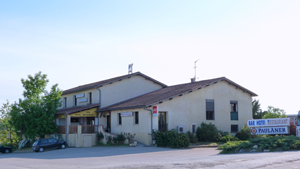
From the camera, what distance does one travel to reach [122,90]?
38.1m

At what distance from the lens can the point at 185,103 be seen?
3181 cm

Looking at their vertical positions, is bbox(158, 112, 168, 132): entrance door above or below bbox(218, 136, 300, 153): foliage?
above

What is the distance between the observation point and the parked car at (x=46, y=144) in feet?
102

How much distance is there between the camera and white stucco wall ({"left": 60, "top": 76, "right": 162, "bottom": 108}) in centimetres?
3684

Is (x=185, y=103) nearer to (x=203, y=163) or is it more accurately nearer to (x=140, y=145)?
(x=140, y=145)

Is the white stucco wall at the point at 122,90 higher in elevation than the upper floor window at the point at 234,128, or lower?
higher

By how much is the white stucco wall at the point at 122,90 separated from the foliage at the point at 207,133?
1029cm

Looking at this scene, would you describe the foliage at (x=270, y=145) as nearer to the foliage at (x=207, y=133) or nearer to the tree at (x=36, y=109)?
the foliage at (x=207, y=133)

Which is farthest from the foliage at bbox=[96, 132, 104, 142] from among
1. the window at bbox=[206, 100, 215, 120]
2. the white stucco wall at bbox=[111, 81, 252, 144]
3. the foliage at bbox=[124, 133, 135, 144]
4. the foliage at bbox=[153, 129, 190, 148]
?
the window at bbox=[206, 100, 215, 120]

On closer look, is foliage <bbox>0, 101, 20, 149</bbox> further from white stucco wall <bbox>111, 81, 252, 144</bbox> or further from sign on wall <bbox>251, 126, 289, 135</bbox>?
sign on wall <bbox>251, 126, 289, 135</bbox>

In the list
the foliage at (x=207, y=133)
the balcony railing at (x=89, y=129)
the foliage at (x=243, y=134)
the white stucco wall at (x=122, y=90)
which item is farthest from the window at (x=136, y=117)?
the foliage at (x=243, y=134)

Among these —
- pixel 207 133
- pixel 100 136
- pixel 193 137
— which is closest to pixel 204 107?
pixel 207 133

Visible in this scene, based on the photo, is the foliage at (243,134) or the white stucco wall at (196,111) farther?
the foliage at (243,134)

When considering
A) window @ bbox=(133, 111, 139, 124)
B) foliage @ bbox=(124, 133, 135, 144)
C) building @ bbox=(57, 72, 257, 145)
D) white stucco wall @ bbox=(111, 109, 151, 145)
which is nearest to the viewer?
white stucco wall @ bbox=(111, 109, 151, 145)
